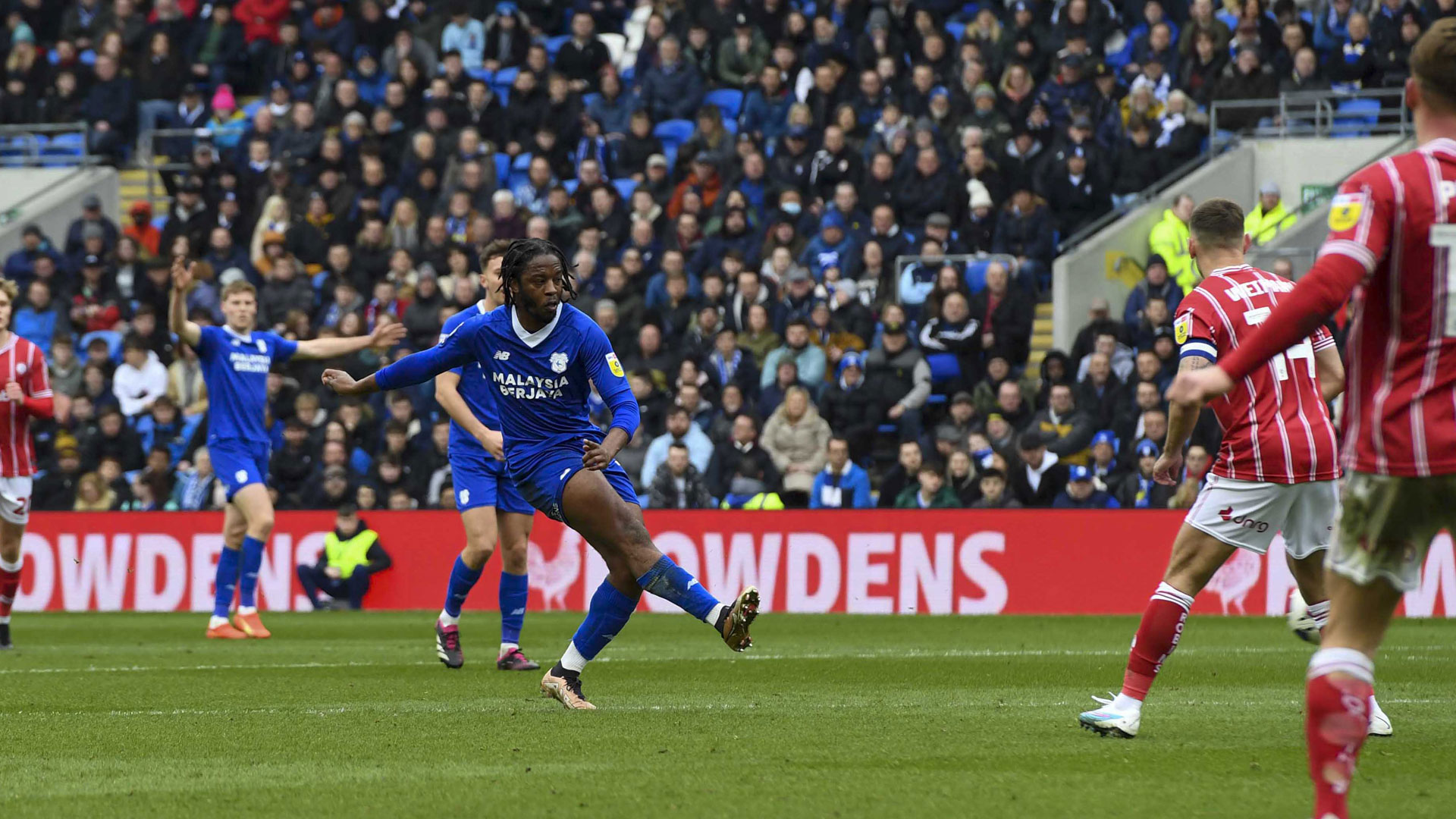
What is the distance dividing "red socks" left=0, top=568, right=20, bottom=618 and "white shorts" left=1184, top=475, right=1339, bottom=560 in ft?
29.6

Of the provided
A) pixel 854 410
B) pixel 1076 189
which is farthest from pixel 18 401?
pixel 1076 189

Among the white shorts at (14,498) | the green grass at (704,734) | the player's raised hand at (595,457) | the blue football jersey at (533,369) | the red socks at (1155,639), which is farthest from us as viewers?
the white shorts at (14,498)

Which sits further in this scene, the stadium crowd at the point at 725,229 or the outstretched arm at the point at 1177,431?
the stadium crowd at the point at 725,229

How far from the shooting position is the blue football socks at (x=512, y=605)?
1130 centimetres

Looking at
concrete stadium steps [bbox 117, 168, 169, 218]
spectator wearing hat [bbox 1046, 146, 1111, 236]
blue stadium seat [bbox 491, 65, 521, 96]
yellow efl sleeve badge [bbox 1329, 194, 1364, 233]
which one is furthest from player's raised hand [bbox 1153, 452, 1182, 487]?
concrete stadium steps [bbox 117, 168, 169, 218]

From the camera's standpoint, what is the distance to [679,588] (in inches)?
323

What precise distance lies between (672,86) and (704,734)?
17.9 meters

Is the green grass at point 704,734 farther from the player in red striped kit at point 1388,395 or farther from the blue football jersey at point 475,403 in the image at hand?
the blue football jersey at point 475,403

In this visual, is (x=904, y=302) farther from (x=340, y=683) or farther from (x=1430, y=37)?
(x=1430, y=37)

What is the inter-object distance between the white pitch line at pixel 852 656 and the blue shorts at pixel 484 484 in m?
1.06

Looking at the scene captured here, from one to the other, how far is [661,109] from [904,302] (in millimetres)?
5392

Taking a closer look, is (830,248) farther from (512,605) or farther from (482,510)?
(512,605)

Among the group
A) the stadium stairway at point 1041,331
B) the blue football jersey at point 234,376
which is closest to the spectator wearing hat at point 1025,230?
the stadium stairway at point 1041,331

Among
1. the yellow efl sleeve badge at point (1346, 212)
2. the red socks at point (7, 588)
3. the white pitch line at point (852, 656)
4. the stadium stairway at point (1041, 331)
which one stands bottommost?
the white pitch line at point (852, 656)
